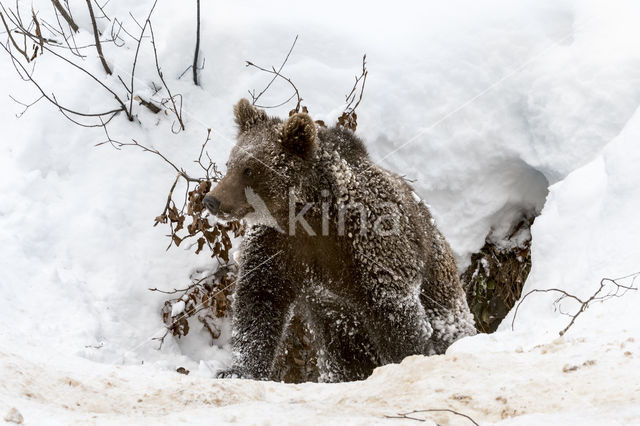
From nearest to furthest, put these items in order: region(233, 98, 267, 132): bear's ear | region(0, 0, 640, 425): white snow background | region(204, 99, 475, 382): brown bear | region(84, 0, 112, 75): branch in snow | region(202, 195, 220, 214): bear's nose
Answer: region(0, 0, 640, 425): white snow background, region(202, 195, 220, 214): bear's nose, region(204, 99, 475, 382): brown bear, region(233, 98, 267, 132): bear's ear, region(84, 0, 112, 75): branch in snow

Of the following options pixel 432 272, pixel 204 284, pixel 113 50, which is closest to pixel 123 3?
pixel 113 50

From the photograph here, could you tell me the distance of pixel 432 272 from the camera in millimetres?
4461

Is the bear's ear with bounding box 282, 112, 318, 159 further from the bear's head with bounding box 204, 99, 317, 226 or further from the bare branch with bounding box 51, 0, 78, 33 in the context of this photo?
the bare branch with bounding box 51, 0, 78, 33

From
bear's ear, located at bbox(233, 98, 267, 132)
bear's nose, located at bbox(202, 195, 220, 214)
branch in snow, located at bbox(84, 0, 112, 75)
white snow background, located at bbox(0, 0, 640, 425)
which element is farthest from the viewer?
branch in snow, located at bbox(84, 0, 112, 75)

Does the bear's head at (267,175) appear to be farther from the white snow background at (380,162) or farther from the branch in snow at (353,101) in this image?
the branch in snow at (353,101)

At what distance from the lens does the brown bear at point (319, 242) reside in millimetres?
3770

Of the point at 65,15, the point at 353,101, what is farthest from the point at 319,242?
the point at 65,15

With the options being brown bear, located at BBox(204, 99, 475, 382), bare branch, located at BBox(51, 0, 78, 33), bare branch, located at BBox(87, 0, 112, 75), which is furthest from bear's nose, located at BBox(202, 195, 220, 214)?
bare branch, located at BBox(51, 0, 78, 33)

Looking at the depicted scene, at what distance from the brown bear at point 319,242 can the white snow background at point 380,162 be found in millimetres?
821

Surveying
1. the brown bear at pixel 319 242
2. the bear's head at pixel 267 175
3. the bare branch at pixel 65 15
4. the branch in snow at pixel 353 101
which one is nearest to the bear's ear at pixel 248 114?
the brown bear at pixel 319 242

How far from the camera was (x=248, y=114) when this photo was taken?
4.14 metres

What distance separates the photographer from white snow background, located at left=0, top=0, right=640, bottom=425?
2330 mm

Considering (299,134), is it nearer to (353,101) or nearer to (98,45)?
(353,101)

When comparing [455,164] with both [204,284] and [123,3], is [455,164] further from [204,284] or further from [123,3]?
[123,3]
